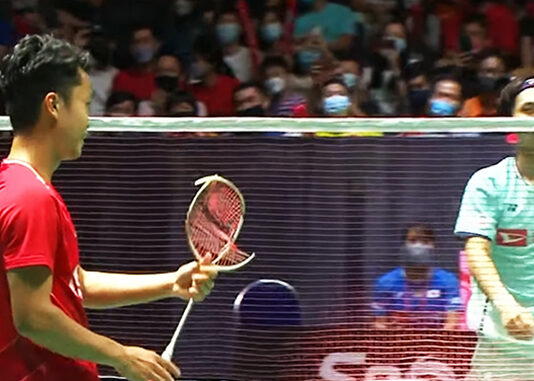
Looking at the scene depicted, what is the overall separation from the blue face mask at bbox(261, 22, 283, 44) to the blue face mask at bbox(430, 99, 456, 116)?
1447mm

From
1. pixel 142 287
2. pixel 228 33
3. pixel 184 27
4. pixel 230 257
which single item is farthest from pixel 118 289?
pixel 184 27

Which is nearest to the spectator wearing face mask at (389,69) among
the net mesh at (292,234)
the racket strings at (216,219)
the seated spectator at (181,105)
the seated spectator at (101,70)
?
the seated spectator at (181,105)

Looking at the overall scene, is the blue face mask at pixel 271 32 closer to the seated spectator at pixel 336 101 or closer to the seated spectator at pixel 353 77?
the seated spectator at pixel 353 77

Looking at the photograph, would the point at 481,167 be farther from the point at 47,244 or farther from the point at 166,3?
the point at 166,3

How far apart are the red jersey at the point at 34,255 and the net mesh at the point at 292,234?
1.98m

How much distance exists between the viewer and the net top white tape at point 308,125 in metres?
4.43


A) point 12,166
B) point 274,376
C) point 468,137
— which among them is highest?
point 12,166

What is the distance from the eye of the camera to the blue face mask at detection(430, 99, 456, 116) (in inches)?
247

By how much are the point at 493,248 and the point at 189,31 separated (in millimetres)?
3936

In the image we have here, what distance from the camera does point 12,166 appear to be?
2.65 meters

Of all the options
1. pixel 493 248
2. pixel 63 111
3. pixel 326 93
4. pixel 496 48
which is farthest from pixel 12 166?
pixel 496 48

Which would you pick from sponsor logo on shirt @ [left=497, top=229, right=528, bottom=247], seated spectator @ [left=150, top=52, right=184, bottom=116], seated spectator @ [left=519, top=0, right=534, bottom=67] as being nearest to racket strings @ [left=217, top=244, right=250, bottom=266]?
sponsor logo on shirt @ [left=497, top=229, right=528, bottom=247]

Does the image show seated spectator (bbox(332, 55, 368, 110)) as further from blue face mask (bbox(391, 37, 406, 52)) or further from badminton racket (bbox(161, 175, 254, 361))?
badminton racket (bbox(161, 175, 254, 361))

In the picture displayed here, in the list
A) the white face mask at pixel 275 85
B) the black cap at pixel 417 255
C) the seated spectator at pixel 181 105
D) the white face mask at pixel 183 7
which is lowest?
the black cap at pixel 417 255
